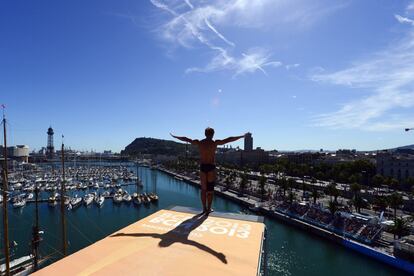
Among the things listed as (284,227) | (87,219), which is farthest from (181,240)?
(87,219)

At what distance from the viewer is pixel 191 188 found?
64.4 meters

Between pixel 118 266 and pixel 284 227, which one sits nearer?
pixel 118 266

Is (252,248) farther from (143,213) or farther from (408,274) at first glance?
(143,213)

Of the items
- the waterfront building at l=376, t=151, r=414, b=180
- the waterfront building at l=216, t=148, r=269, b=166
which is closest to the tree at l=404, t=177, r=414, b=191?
the waterfront building at l=376, t=151, r=414, b=180

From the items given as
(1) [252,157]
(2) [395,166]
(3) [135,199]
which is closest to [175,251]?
(3) [135,199]

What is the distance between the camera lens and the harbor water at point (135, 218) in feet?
70.5

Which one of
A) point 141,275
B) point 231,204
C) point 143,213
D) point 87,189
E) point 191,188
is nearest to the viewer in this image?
point 141,275

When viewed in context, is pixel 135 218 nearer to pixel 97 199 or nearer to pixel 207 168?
pixel 97 199

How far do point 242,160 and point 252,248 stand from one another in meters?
106

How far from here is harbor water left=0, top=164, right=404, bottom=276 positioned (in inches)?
846

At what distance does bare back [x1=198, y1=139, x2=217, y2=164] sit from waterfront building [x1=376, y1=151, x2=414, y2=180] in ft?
194

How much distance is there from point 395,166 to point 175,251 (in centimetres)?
6404

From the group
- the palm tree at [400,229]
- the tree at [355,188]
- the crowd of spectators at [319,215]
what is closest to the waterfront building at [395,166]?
the tree at [355,188]

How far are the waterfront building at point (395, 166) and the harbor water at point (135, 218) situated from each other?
3420cm
